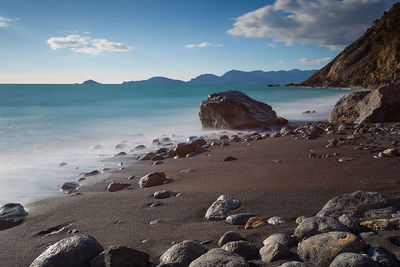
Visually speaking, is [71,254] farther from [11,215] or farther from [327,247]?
[11,215]

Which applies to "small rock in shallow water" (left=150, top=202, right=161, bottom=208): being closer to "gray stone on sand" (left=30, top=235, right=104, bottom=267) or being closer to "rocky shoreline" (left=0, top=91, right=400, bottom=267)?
"rocky shoreline" (left=0, top=91, right=400, bottom=267)

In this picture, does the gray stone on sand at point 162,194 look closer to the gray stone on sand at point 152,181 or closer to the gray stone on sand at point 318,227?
the gray stone on sand at point 152,181

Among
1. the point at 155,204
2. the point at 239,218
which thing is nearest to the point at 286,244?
the point at 239,218

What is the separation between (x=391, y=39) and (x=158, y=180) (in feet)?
153

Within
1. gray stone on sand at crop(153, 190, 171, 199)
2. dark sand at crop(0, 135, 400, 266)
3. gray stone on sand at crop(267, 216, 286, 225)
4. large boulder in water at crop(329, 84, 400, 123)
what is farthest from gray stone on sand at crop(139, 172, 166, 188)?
large boulder in water at crop(329, 84, 400, 123)

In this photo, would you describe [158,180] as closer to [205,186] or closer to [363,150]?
[205,186]

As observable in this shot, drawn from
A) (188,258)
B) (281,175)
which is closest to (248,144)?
(281,175)

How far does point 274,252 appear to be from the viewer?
1883 millimetres

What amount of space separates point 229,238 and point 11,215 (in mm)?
2435

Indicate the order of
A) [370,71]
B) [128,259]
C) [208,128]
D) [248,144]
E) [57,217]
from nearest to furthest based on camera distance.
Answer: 1. [128,259]
2. [57,217]
3. [248,144]
4. [208,128]
5. [370,71]

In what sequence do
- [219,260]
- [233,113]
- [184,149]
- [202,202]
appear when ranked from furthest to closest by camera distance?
[233,113]
[184,149]
[202,202]
[219,260]

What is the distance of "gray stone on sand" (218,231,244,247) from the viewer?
7.07ft

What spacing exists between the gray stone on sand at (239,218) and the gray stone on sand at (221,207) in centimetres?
12

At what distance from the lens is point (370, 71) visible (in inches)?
1816
